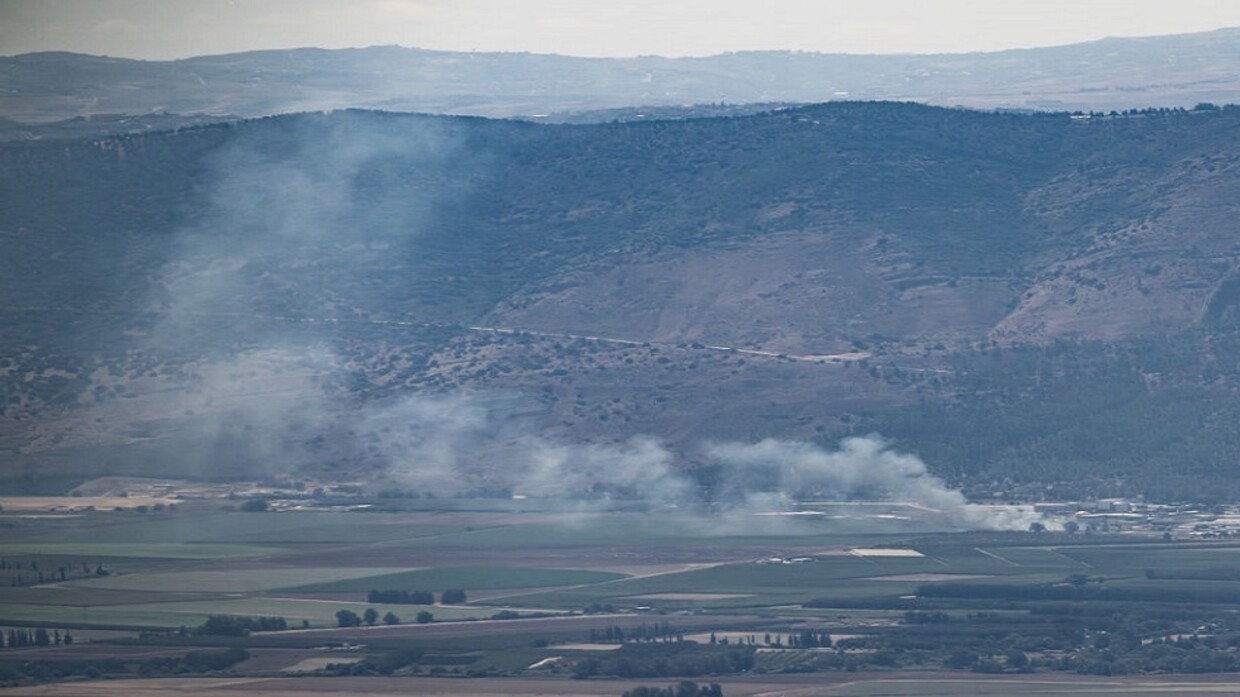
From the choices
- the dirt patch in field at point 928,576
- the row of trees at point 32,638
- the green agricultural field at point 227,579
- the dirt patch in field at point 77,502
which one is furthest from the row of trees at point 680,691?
the dirt patch in field at point 77,502

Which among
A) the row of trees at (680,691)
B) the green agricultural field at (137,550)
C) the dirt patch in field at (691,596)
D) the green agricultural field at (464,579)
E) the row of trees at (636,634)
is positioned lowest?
the row of trees at (680,691)

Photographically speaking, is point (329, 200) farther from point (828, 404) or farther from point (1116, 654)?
point (1116, 654)

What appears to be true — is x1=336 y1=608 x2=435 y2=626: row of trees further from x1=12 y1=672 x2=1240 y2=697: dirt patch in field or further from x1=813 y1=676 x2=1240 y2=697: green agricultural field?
x1=813 y1=676 x2=1240 y2=697: green agricultural field

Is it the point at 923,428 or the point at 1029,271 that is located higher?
the point at 1029,271

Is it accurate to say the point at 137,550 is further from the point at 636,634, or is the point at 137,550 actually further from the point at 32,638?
the point at 636,634

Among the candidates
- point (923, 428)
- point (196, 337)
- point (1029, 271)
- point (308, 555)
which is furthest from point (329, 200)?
point (308, 555)

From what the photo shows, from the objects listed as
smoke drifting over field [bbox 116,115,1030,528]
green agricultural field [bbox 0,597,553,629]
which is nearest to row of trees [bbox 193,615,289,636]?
green agricultural field [bbox 0,597,553,629]

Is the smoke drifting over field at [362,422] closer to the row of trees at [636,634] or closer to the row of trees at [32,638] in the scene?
the row of trees at [636,634]
